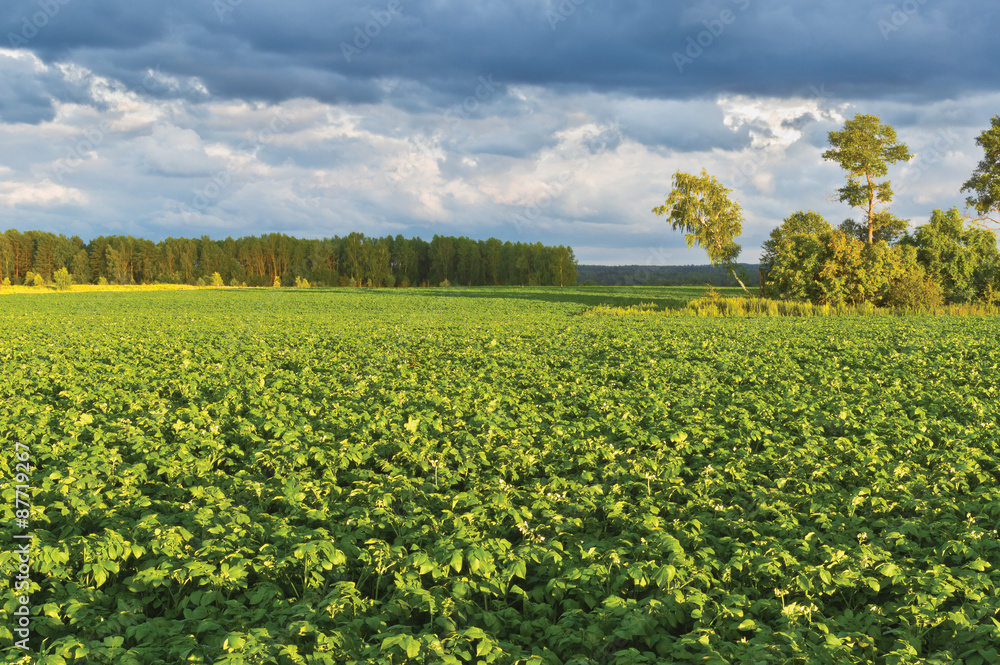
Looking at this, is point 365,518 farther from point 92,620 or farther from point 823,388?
point 823,388

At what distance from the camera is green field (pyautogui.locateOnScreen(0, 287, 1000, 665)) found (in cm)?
479

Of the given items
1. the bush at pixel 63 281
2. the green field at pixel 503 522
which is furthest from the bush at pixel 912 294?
the bush at pixel 63 281

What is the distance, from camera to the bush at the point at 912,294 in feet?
144

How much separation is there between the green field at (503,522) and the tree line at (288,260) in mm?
116400

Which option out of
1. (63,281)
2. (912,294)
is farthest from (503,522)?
(63,281)

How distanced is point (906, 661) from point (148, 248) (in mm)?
154091

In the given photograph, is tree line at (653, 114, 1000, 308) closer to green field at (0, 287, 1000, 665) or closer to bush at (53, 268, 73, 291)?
green field at (0, 287, 1000, 665)

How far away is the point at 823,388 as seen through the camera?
14312mm

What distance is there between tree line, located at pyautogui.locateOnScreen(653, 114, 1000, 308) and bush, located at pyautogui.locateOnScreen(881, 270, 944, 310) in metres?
0.08

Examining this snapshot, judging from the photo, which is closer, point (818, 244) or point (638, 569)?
point (638, 569)

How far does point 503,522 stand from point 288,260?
14385 centimetres

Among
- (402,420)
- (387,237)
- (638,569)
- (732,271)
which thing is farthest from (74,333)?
(387,237)

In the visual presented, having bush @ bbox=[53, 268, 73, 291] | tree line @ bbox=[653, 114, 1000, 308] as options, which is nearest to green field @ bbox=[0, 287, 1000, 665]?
tree line @ bbox=[653, 114, 1000, 308]

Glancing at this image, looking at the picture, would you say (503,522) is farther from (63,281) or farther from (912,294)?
(63,281)
